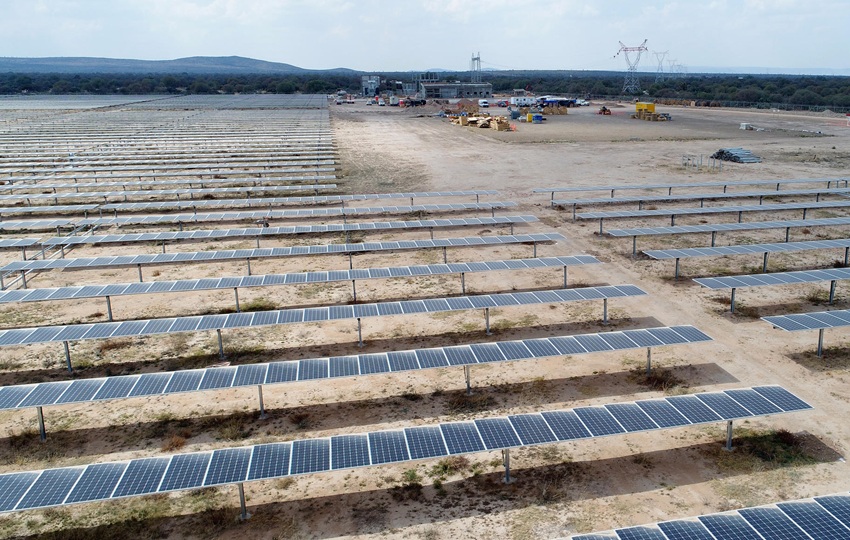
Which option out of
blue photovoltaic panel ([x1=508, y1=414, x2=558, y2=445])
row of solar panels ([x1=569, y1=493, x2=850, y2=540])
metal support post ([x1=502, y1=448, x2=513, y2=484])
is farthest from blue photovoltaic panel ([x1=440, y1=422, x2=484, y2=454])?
row of solar panels ([x1=569, y1=493, x2=850, y2=540])

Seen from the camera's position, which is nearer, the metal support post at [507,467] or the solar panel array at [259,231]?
the metal support post at [507,467]

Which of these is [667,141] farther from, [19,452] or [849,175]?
[19,452]

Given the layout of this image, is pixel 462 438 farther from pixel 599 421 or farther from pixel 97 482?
pixel 97 482

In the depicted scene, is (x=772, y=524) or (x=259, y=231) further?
(x=259, y=231)

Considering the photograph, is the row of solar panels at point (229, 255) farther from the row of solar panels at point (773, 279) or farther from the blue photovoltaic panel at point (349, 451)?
the blue photovoltaic panel at point (349, 451)

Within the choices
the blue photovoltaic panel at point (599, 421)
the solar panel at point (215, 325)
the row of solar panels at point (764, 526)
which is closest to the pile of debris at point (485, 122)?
the solar panel at point (215, 325)

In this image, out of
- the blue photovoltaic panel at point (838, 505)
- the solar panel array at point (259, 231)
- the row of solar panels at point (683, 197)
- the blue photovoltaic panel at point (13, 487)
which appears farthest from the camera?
the row of solar panels at point (683, 197)

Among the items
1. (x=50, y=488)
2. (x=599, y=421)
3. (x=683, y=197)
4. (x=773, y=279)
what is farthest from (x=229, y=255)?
(x=683, y=197)
